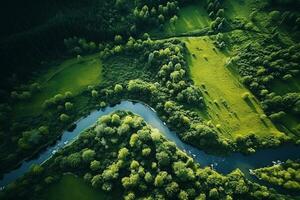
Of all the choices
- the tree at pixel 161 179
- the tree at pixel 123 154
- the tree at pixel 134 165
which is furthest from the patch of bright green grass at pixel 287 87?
the tree at pixel 123 154

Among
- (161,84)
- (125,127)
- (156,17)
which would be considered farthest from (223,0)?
(125,127)

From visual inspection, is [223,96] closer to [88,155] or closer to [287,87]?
[287,87]

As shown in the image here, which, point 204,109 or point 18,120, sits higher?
point 204,109

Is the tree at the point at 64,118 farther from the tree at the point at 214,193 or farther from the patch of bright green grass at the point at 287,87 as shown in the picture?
the patch of bright green grass at the point at 287,87

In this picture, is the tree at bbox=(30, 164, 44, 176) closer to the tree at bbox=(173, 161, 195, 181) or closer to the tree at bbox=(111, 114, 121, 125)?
the tree at bbox=(111, 114, 121, 125)

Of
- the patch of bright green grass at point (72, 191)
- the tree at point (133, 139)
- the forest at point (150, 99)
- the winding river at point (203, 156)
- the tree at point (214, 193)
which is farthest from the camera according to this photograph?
the winding river at point (203, 156)

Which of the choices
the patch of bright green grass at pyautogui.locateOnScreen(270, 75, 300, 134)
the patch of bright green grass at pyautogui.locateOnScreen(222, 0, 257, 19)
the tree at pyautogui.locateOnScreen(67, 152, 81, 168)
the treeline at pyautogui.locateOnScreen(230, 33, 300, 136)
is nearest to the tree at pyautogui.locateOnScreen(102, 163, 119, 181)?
the tree at pyautogui.locateOnScreen(67, 152, 81, 168)

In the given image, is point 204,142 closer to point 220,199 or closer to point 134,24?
point 220,199
